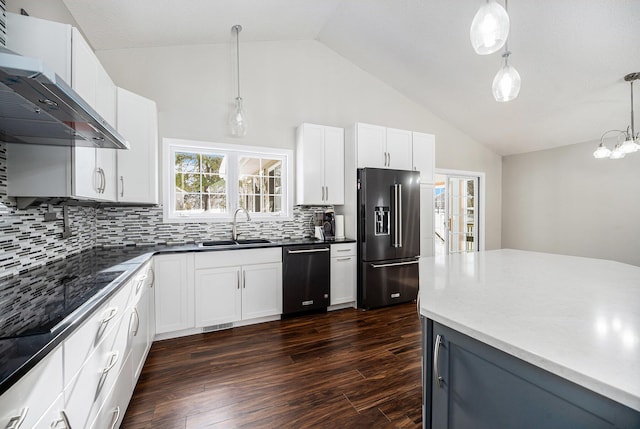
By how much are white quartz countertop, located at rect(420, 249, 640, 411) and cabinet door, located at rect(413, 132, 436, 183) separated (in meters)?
2.40

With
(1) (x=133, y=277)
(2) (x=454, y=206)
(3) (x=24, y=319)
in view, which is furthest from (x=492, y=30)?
(2) (x=454, y=206)

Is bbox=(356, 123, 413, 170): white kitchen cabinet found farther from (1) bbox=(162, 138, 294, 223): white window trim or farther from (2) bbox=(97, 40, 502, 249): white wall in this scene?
(1) bbox=(162, 138, 294, 223): white window trim

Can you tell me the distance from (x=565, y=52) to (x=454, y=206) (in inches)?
109

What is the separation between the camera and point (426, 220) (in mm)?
3988

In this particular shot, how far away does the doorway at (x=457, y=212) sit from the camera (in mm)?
5043

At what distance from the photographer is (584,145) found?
4.38m

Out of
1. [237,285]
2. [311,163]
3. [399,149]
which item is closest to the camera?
[237,285]

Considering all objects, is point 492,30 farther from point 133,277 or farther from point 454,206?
point 454,206

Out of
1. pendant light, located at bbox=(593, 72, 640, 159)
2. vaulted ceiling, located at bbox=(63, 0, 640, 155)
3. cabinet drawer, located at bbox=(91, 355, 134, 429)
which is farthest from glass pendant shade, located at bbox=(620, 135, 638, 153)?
cabinet drawer, located at bbox=(91, 355, 134, 429)

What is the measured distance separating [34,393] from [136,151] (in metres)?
2.30

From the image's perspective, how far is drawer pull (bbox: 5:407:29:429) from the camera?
2.07 feet

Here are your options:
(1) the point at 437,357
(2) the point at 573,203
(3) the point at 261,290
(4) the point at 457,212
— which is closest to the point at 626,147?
(2) the point at 573,203

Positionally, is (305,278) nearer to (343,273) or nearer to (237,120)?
(343,273)

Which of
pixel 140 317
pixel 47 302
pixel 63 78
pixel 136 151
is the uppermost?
pixel 63 78
